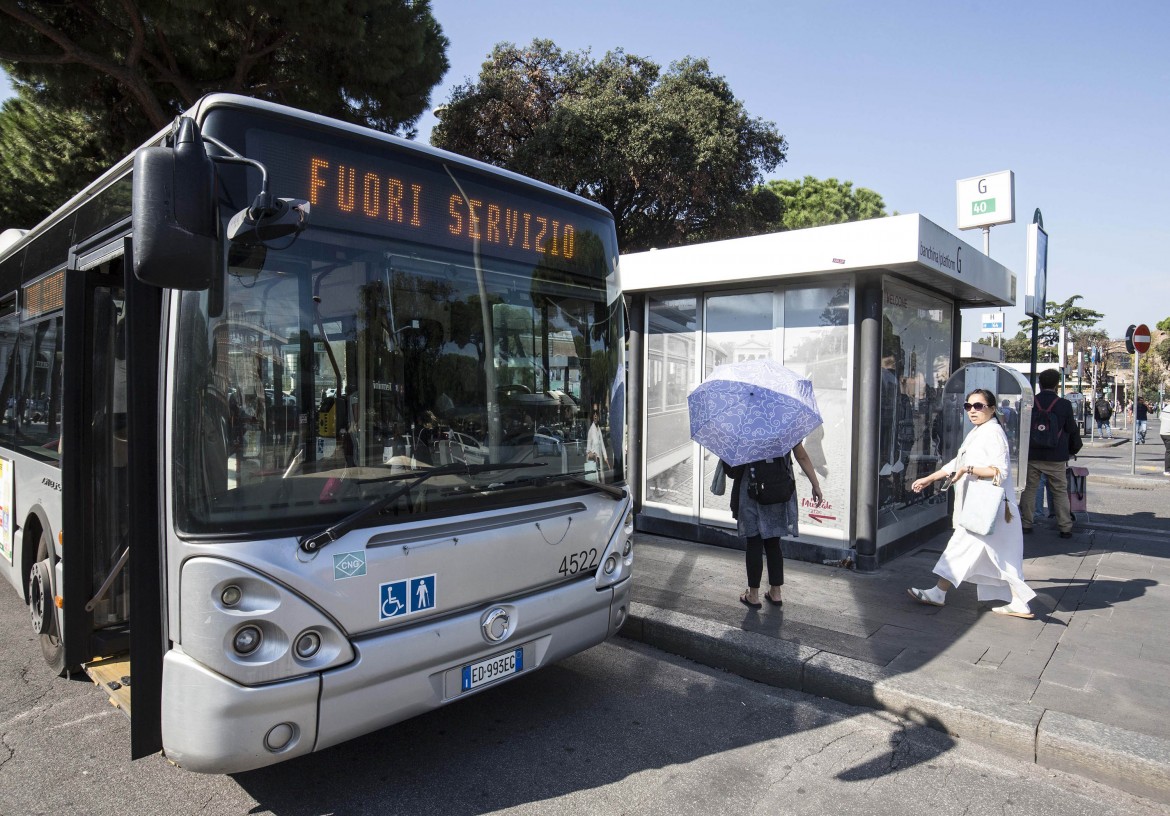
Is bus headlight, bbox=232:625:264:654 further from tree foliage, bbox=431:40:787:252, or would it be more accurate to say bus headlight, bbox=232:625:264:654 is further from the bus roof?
tree foliage, bbox=431:40:787:252

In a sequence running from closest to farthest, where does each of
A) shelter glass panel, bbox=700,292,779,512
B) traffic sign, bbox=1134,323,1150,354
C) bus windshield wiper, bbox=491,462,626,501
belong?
bus windshield wiper, bbox=491,462,626,501, shelter glass panel, bbox=700,292,779,512, traffic sign, bbox=1134,323,1150,354

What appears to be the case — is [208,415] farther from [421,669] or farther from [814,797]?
[814,797]

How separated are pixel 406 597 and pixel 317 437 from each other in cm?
75

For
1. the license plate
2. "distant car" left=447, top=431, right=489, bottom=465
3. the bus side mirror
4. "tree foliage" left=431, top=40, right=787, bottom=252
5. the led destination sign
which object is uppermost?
"tree foliage" left=431, top=40, right=787, bottom=252

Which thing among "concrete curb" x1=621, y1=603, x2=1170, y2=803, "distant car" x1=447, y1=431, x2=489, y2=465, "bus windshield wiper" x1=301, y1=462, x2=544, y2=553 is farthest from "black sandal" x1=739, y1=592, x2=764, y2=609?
"distant car" x1=447, y1=431, x2=489, y2=465

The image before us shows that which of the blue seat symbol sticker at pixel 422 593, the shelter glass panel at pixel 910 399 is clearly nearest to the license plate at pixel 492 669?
the blue seat symbol sticker at pixel 422 593

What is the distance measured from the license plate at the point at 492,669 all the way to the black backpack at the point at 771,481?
2402 millimetres

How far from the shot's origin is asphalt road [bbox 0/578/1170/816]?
3158mm

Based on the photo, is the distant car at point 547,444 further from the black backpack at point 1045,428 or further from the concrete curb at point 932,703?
the black backpack at point 1045,428

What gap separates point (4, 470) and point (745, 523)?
17.5 feet

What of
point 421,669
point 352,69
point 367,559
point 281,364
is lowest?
point 421,669

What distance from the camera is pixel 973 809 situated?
317 cm

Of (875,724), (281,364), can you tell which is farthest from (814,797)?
(281,364)

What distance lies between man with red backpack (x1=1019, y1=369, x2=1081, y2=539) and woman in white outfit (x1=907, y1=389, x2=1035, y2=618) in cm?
335
